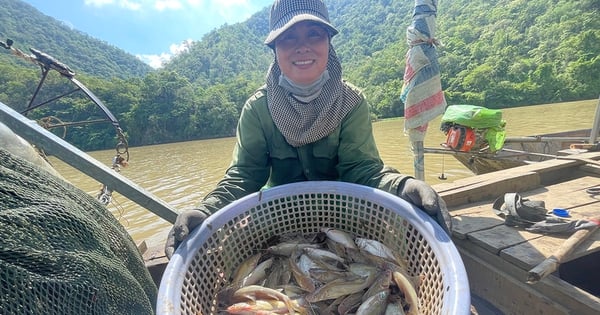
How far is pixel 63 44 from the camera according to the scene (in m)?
84.4

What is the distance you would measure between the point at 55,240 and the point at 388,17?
368 ft

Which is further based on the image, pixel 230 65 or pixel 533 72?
pixel 230 65

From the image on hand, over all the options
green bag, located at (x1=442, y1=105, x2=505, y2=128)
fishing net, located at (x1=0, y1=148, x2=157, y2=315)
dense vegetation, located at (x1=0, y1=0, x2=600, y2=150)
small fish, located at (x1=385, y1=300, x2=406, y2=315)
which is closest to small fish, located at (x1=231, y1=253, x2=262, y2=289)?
fishing net, located at (x1=0, y1=148, x2=157, y2=315)

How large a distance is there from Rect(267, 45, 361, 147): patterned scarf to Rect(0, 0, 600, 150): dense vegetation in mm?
40130

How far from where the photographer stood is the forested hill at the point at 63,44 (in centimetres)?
7512

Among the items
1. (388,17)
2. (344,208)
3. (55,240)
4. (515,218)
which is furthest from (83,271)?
(388,17)

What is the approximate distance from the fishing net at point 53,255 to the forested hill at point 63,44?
80.9 metres

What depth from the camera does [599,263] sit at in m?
2.80

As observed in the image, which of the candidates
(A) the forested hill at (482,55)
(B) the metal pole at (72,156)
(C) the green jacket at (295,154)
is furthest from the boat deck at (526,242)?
(A) the forested hill at (482,55)

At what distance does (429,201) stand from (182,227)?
3.84 feet

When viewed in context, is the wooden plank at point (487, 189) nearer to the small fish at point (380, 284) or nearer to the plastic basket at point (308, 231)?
the plastic basket at point (308, 231)

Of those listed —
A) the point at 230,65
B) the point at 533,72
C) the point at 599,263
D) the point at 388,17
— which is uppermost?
the point at 388,17

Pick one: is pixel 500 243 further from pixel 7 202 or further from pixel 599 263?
pixel 7 202

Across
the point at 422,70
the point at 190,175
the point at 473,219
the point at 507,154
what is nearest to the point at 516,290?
the point at 473,219
